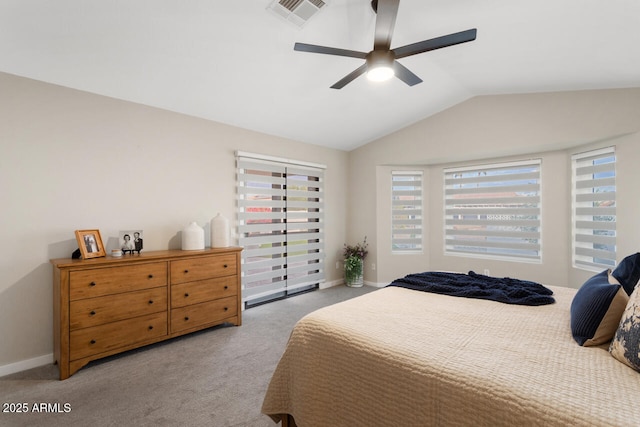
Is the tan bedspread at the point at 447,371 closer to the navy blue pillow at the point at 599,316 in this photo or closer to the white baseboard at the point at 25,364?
the navy blue pillow at the point at 599,316

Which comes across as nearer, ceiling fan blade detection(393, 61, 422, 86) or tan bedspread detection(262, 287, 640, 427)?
tan bedspread detection(262, 287, 640, 427)

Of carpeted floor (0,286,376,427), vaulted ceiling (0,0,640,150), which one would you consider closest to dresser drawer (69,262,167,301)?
carpeted floor (0,286,376,427)

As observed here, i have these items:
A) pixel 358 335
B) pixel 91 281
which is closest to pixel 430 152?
pixel 358 335

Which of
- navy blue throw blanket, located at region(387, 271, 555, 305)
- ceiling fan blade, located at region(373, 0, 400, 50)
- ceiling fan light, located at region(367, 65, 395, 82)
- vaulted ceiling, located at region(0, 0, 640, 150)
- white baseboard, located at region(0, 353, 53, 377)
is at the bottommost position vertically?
white baseboard, located at region(0, 353, 53, 377)

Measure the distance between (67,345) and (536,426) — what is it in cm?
305

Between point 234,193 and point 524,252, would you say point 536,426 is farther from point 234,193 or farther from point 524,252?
point 524,252

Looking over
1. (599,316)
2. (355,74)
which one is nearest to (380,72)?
(355,74)

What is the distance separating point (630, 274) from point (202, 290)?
3418 millimetres

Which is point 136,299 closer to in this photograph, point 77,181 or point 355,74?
point 77,181

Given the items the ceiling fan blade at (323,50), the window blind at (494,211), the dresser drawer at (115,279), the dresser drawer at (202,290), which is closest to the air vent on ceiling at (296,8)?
the ceiling fan blade at (323,50)

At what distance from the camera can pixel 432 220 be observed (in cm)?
518

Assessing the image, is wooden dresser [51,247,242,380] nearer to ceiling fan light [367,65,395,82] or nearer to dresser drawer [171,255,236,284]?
dresser drawer [171,255,236,284]

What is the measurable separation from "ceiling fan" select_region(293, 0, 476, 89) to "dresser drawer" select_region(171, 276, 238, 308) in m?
2.46

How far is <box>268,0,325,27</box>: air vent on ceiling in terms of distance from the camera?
214 centimetres
